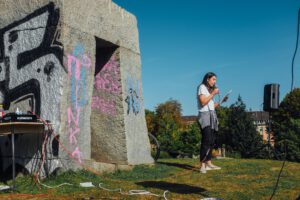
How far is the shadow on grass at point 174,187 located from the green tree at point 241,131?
16.0 metres

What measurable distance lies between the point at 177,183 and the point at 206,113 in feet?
5.23

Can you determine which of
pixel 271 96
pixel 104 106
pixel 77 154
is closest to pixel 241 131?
pixel 104 106

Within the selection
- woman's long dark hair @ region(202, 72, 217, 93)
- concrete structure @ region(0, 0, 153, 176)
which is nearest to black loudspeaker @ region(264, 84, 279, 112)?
woman's long dark hair @ region(202, 72, 217, 93)

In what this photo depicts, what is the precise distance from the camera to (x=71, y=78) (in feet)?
26.3

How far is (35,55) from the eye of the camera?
816cm

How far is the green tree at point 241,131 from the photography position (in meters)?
23.5

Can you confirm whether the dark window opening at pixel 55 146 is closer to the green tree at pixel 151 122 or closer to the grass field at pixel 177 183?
the grass field at pixel 177 183

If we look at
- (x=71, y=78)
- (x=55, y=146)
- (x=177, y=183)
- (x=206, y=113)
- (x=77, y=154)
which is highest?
(x=71, y=78)

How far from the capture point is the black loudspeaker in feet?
16.6

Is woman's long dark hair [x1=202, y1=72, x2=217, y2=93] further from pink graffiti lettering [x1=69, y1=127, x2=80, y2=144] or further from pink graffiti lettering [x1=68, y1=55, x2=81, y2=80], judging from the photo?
pink graffiti lettering [x1=69, y1=127, x2=80, y2=144]

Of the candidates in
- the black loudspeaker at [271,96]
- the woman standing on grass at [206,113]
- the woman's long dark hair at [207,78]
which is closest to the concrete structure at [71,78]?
the woman standing on grass at [206,113]

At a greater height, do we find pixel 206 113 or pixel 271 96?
pixel 271 96

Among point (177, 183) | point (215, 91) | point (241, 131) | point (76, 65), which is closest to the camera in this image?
point (177, 183)

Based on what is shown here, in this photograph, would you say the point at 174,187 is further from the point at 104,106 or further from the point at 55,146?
the point at 104,106
